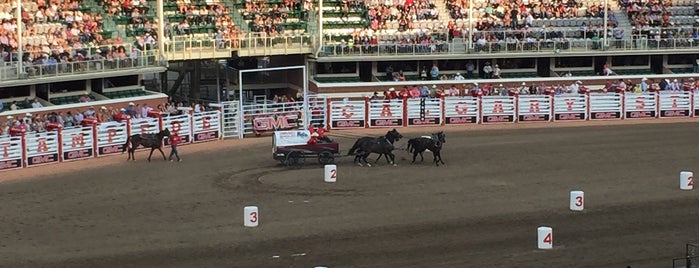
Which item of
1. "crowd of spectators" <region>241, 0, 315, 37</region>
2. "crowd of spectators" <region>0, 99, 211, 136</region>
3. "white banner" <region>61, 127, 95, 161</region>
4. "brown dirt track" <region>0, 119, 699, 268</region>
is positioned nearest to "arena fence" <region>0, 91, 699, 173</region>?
"white banner" <region>61, 127, 95, 161</region>

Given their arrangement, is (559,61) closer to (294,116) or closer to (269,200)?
(294,116)

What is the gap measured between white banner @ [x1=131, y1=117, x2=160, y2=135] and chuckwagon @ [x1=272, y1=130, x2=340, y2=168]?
567 centimetres

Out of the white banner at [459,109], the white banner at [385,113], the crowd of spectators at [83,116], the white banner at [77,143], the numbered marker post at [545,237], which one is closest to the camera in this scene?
the numbered marker post at [545,237]

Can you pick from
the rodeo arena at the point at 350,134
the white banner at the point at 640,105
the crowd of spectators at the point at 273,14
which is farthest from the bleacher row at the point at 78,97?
the white banner at the point at 640,105

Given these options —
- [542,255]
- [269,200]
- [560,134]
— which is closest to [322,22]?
[560,134]

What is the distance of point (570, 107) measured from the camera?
56375 mm

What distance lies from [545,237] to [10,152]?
1883cm

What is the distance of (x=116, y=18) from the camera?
183 feet

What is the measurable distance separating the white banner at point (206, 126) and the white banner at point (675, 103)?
18435 mm

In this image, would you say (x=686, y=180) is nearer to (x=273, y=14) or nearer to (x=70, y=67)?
(x=70, y=67)

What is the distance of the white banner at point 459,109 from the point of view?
180 feet

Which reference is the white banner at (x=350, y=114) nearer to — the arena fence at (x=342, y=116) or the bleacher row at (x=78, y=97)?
the arena fence at (x=342, y=116)

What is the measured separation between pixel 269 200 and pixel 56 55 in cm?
1543

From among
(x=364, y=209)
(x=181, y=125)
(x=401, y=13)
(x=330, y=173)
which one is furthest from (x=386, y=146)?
(x=401, y=13)
